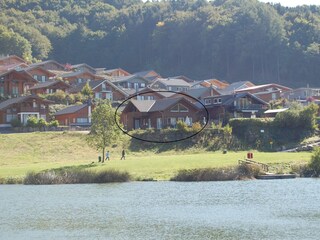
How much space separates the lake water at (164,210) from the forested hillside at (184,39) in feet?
276

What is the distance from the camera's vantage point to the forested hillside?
4882 inches

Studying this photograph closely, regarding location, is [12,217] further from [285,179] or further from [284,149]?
[284,149]

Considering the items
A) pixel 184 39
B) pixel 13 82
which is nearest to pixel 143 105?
pixel 13 82

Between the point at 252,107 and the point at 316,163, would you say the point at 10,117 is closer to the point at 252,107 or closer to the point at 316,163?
the point at 252,107

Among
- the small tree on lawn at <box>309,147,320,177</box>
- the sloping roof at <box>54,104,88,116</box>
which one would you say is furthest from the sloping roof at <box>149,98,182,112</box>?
the small tree on lawn at <box>309,147,320,177</box>

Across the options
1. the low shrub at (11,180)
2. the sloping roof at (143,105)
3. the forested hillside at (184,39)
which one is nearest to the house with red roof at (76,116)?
the sloping roof at (143,105)

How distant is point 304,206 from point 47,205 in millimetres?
13403

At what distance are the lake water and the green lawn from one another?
4.15 m

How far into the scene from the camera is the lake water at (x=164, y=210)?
88.1 ft

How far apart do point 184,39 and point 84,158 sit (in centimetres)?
8476

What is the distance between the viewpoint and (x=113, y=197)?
122ft

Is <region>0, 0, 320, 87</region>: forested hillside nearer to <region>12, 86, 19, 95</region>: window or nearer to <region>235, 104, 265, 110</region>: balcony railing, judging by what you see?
<region>12, 86, 19, 95</region>: window

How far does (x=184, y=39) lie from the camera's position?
138 meters

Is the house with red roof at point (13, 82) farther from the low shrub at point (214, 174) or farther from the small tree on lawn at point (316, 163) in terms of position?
the small tree on lawn at point (316, 163)
